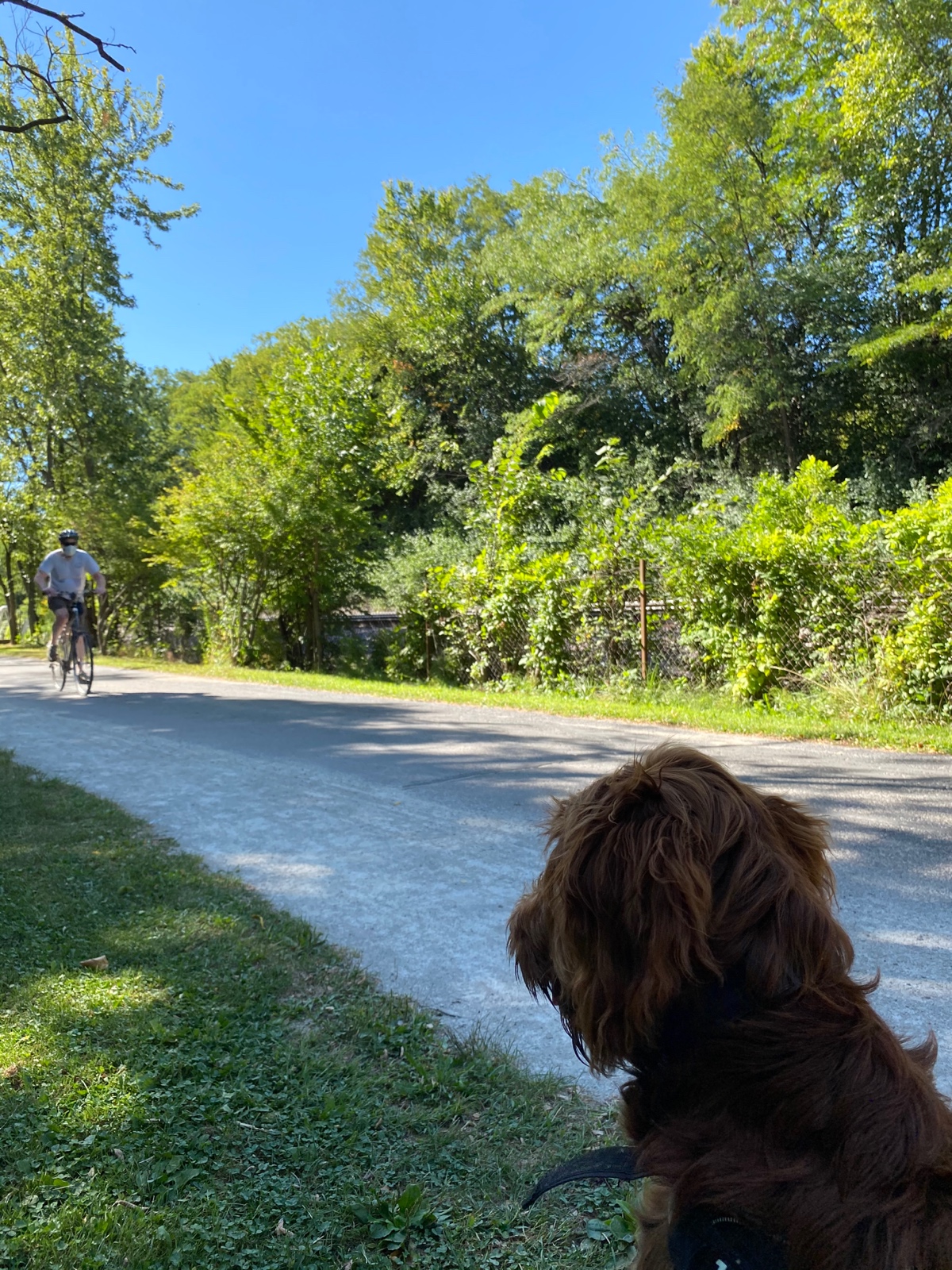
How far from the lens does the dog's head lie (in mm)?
1291

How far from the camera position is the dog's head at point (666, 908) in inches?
50.8

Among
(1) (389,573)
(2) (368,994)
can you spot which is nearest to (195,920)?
(2) (368,994)

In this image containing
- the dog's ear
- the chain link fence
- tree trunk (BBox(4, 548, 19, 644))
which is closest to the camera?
the dog's ear

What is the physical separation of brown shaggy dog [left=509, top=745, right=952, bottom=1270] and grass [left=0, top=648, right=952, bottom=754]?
734 centimetres

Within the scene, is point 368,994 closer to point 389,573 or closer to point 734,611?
point 734,611

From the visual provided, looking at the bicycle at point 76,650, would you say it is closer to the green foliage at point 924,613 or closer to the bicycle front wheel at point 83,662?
the bicycle front wheel at point 83,662

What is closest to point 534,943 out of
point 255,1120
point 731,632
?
point 255,1120

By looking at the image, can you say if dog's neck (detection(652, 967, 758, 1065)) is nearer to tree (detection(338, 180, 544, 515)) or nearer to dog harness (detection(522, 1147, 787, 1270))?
dog harness (detection(522, 1147, 787, 1270))

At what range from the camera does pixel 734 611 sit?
11086mm

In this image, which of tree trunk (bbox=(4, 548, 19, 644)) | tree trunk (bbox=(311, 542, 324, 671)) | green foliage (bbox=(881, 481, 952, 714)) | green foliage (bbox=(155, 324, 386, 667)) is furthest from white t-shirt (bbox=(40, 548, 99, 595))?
tree trunk (bbox=(4, 548, 19, 644))

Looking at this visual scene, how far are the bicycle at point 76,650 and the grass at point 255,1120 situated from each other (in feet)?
33.5

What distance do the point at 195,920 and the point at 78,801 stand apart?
106 inches

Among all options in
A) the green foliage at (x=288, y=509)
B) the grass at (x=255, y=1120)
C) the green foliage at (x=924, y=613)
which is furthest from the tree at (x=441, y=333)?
the grass at (x=255, y=1120)

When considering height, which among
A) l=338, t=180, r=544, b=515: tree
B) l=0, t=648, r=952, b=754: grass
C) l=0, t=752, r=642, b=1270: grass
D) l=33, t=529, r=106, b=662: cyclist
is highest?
l=338, t=180, r=544, b=515: tree
